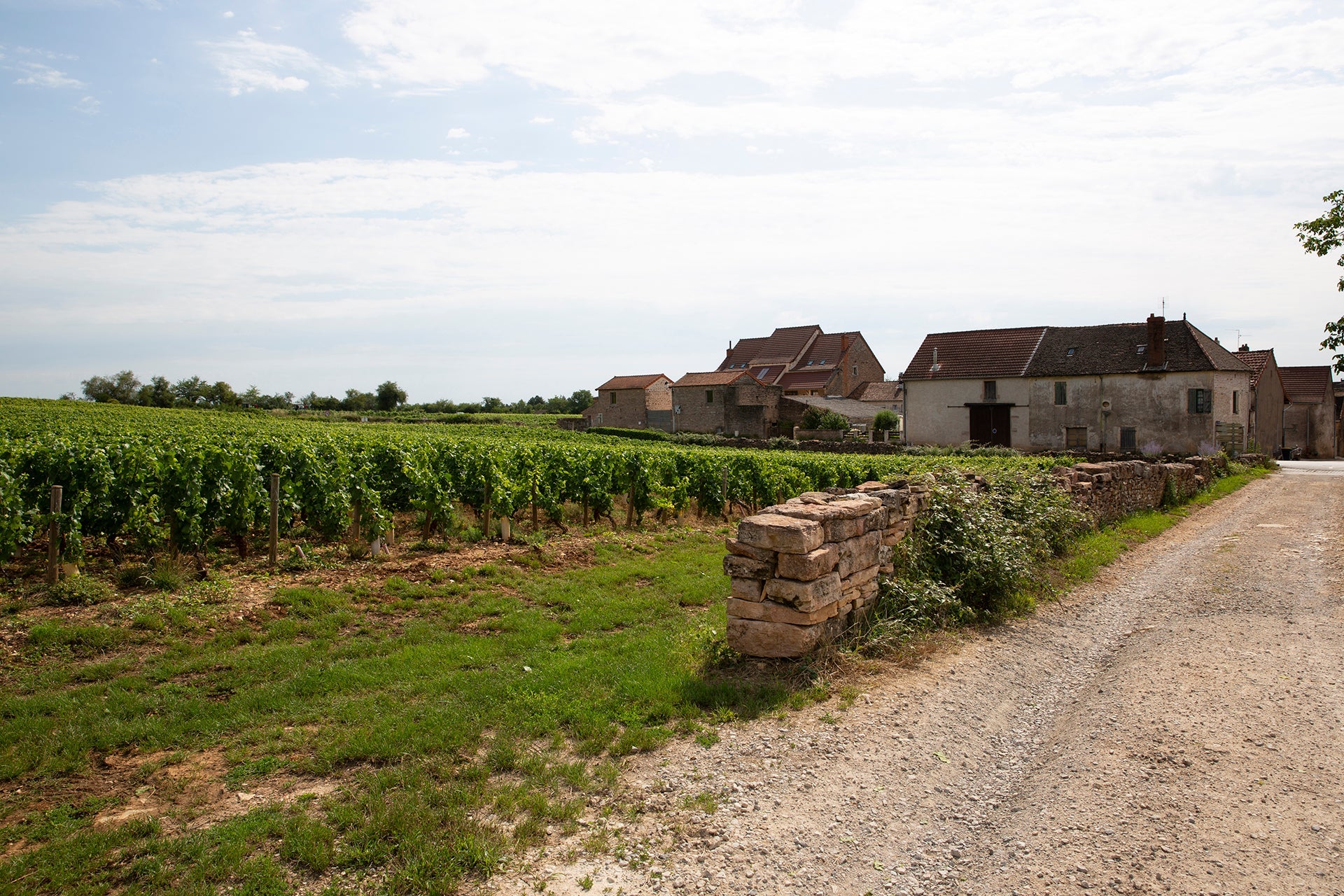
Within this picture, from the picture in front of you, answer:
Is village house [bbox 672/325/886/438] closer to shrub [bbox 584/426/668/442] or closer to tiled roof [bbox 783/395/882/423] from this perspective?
tiled roof [bbox 783/395/882/423]

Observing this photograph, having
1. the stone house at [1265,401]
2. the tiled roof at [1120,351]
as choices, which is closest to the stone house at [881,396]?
the tiled roof at [1120,351]

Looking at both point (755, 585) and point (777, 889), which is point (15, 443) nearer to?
point (755, 585)

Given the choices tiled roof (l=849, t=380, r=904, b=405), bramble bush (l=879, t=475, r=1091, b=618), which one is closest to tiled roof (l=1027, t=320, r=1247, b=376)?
tiled roof (l=849, t=380, r=904, b=405)

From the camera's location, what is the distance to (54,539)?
8.25m

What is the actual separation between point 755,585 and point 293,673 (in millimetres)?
4073

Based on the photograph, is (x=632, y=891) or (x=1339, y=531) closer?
(x=632, y=891)

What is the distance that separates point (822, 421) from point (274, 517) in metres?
42.9

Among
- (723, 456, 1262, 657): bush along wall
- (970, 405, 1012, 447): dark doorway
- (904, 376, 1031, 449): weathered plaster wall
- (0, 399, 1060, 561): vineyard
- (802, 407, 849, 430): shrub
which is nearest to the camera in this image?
(723, 456, 1262, 657): bush along wall

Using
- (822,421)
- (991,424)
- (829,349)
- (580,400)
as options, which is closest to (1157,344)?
(991,424)

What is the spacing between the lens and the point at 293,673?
6.42 meters

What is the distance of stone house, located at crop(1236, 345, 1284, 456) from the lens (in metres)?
40.6

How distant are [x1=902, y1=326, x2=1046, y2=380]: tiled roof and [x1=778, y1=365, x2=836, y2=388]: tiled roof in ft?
49.1

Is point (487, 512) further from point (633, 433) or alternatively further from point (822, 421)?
point (633, 433)

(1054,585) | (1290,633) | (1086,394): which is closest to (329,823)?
Answer: (1290,633)
